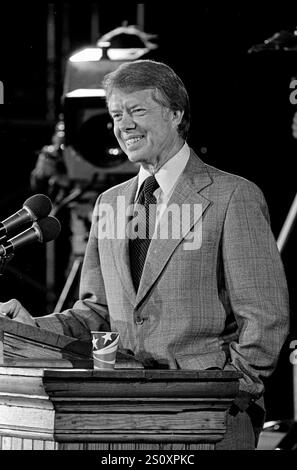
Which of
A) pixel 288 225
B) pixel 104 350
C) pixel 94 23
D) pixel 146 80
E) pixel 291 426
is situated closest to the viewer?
pixel 104 350

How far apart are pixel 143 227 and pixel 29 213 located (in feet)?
1.18

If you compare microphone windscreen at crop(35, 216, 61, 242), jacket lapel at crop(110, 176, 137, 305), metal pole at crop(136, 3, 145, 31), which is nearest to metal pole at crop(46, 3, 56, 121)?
metal pole at crop(136, 3, 145, 31)

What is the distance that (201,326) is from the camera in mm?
2283

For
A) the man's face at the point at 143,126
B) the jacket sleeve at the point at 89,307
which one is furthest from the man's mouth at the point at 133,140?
the jacket sleeve at the point at 89,307

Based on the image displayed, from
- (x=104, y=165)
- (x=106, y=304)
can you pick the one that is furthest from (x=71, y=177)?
(x=106, y=304)

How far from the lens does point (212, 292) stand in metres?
2.31

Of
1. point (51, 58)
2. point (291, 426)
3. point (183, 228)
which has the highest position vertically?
point (183, 228)

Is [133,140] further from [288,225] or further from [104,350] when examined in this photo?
[288,225]

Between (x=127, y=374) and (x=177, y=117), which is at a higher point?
(x=177, y=117)

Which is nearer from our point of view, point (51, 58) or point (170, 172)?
point (170, 172)

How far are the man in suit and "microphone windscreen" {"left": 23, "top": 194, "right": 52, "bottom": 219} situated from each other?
9.4 inches

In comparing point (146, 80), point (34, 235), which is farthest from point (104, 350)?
point (146, 80)

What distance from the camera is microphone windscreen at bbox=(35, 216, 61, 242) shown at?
2164mm

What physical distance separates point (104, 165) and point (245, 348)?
2.87 m
